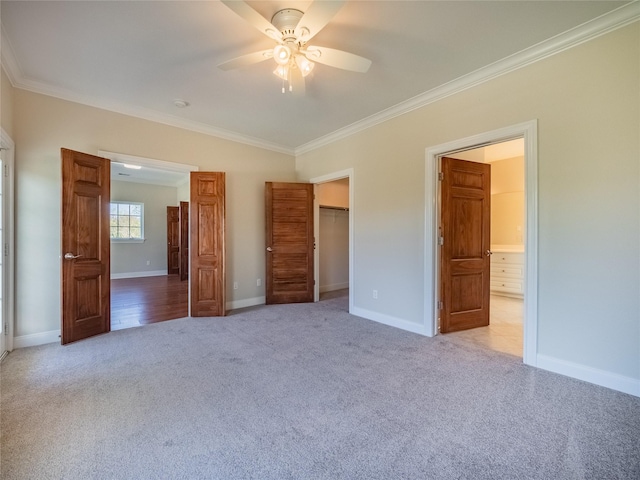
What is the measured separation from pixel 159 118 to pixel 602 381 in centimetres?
543

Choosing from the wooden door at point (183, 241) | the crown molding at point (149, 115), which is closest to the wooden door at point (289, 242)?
the crown molding at point (149, 115)

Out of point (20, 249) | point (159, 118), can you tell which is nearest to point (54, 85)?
point (159, 118)

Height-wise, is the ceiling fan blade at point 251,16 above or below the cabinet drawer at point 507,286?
above

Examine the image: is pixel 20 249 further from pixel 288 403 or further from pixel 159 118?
pixel 288 403

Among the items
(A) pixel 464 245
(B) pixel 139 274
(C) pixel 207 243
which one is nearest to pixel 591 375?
(A) pixel 464 245

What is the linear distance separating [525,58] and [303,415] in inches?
134

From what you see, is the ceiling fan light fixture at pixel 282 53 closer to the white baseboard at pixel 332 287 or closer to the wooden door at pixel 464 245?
the wooden door at pixel 464 245

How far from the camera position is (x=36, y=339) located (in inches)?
121

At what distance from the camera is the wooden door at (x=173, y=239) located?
8.73 m

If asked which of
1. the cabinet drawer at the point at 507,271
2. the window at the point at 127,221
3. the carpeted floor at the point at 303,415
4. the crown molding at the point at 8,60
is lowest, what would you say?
the carpeted floor at the point at 303,415

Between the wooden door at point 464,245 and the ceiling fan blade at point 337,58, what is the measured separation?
170 centimetres

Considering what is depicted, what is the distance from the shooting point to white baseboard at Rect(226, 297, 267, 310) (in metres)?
4.62

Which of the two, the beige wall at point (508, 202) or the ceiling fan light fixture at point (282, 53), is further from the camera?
the beige wall at point (508, 202)

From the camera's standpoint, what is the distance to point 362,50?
2.53m
